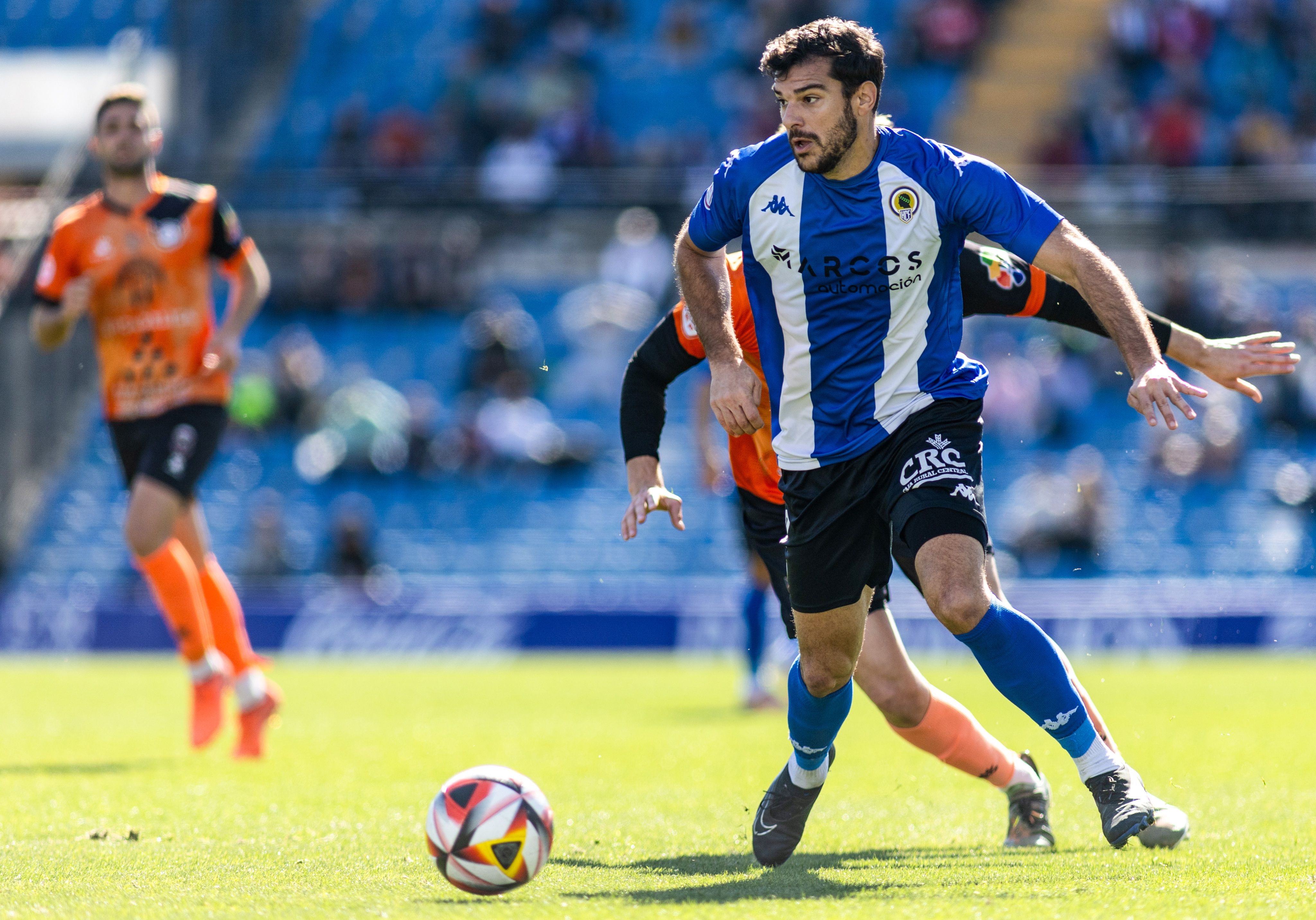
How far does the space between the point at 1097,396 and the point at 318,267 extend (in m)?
10.6

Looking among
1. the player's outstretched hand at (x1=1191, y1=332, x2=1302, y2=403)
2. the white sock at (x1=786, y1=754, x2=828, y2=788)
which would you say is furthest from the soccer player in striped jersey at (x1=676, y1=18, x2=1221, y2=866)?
the player's outstretched hand at (x1=1191, y1=332, x2=1302, y2=403)

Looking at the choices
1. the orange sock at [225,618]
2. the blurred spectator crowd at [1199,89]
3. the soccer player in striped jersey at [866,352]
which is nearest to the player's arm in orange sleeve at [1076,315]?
the soccer player in striped jersey at [866,352]

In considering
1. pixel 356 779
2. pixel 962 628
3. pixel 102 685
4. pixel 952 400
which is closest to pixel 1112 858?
pixel 962 628

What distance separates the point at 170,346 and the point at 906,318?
4.83m

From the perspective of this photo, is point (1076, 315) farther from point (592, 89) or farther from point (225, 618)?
point (592, 89)

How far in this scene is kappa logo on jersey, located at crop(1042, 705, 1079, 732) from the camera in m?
5.10

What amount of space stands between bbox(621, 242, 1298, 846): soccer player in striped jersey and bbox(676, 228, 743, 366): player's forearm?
161mm

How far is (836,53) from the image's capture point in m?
5.06

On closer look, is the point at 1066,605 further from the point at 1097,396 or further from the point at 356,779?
the point at 356,779

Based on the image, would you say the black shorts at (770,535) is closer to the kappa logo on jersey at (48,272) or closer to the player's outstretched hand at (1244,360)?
A: the player's outstretched hand at (1244,360)

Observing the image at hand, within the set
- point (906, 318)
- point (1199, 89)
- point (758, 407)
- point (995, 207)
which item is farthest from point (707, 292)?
point (1199, 89)

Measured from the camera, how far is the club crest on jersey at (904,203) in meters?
5.16

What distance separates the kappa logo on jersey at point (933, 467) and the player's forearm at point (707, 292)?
637 millimetres

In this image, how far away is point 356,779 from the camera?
780 cm
